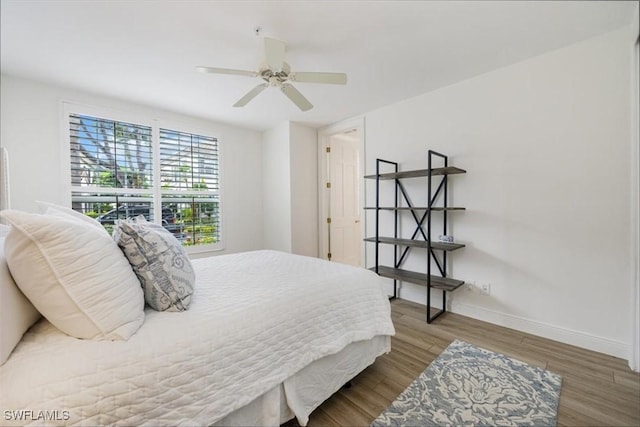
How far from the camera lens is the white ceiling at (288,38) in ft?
5.36

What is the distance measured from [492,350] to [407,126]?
242cm

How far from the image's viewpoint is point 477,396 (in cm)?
151

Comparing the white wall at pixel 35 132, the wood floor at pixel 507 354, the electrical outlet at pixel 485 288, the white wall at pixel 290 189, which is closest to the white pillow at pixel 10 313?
the wood floor at pixel 507 354

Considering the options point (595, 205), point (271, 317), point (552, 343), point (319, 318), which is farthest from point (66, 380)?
point (595, 205)

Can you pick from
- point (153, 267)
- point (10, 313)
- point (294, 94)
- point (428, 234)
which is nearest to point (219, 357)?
point (153, 267)

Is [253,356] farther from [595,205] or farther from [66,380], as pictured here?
[595,205]

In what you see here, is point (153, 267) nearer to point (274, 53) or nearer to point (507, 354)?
point (274, 53)

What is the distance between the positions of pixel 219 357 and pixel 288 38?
6.98 ft

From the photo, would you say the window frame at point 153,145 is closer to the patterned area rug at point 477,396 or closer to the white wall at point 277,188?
the white wall at point 277,188

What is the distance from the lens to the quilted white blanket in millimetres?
734

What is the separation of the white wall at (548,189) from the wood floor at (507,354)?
20cm

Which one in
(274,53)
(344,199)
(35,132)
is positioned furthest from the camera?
(344,199)

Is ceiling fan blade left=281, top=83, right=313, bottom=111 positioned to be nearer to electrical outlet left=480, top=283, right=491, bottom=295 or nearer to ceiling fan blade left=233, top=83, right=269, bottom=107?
ceiling fan blade left=233, top=83, right=269, bottom=107

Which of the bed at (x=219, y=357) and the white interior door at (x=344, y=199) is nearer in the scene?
the bed at (x=219, y=357)
